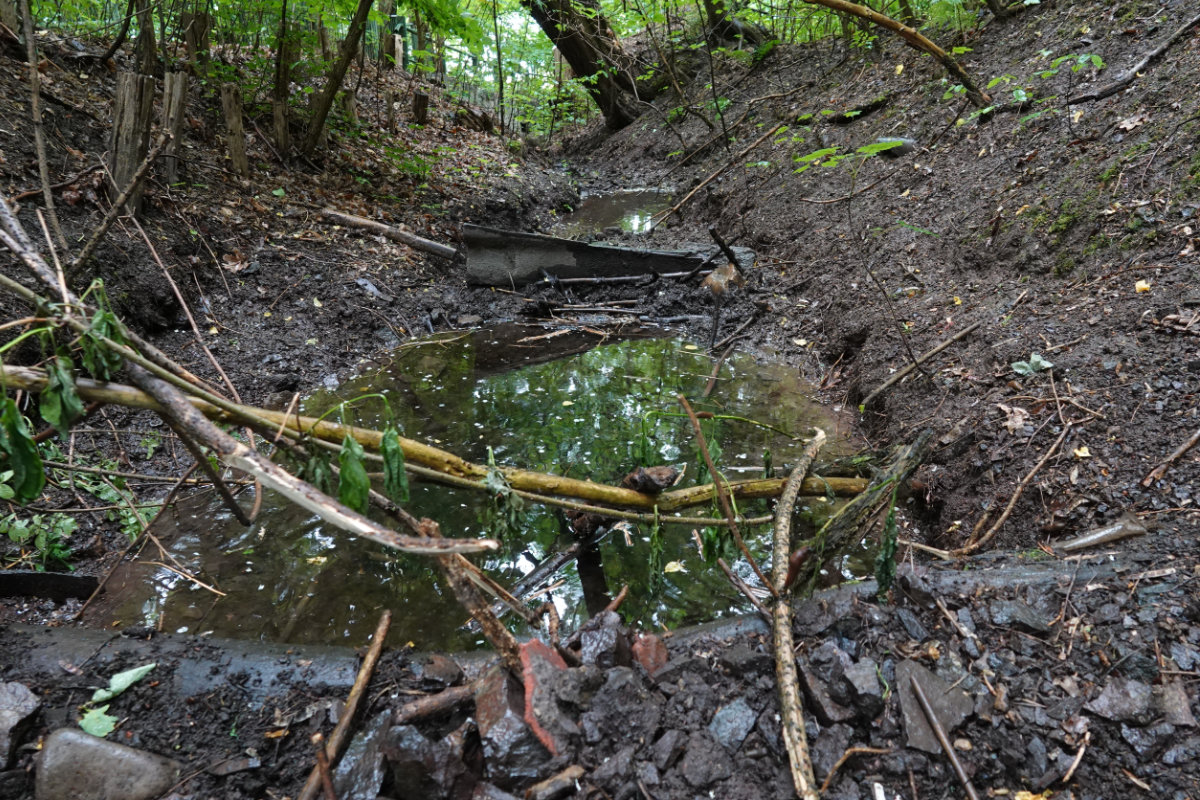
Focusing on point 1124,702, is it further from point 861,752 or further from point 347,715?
point 347,715

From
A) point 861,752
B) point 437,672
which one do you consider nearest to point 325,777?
point 437,672

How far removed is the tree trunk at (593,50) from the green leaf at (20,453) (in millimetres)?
11539

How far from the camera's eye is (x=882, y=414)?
3812mm

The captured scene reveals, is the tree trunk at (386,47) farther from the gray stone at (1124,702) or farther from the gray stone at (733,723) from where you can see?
the gray stone at (1124,702)

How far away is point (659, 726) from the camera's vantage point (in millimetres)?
1720

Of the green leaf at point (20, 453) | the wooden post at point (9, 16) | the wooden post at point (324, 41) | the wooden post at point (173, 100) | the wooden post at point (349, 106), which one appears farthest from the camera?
the wooden post at point (349, 106)

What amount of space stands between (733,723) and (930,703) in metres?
0.56

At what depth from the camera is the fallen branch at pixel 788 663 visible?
1539mm

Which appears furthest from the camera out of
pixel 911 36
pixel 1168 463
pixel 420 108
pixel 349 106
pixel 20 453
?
pixel 420 108

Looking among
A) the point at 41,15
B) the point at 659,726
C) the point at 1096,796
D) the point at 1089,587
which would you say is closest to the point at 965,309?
the point at 1089,587

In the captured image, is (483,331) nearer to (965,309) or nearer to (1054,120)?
(965,309)

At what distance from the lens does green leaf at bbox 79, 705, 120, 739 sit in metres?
1.80

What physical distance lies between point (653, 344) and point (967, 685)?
4.21 meters

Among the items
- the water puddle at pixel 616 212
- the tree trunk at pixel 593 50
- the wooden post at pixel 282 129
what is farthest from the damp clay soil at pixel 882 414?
the tree trunk at pixel 593 50
